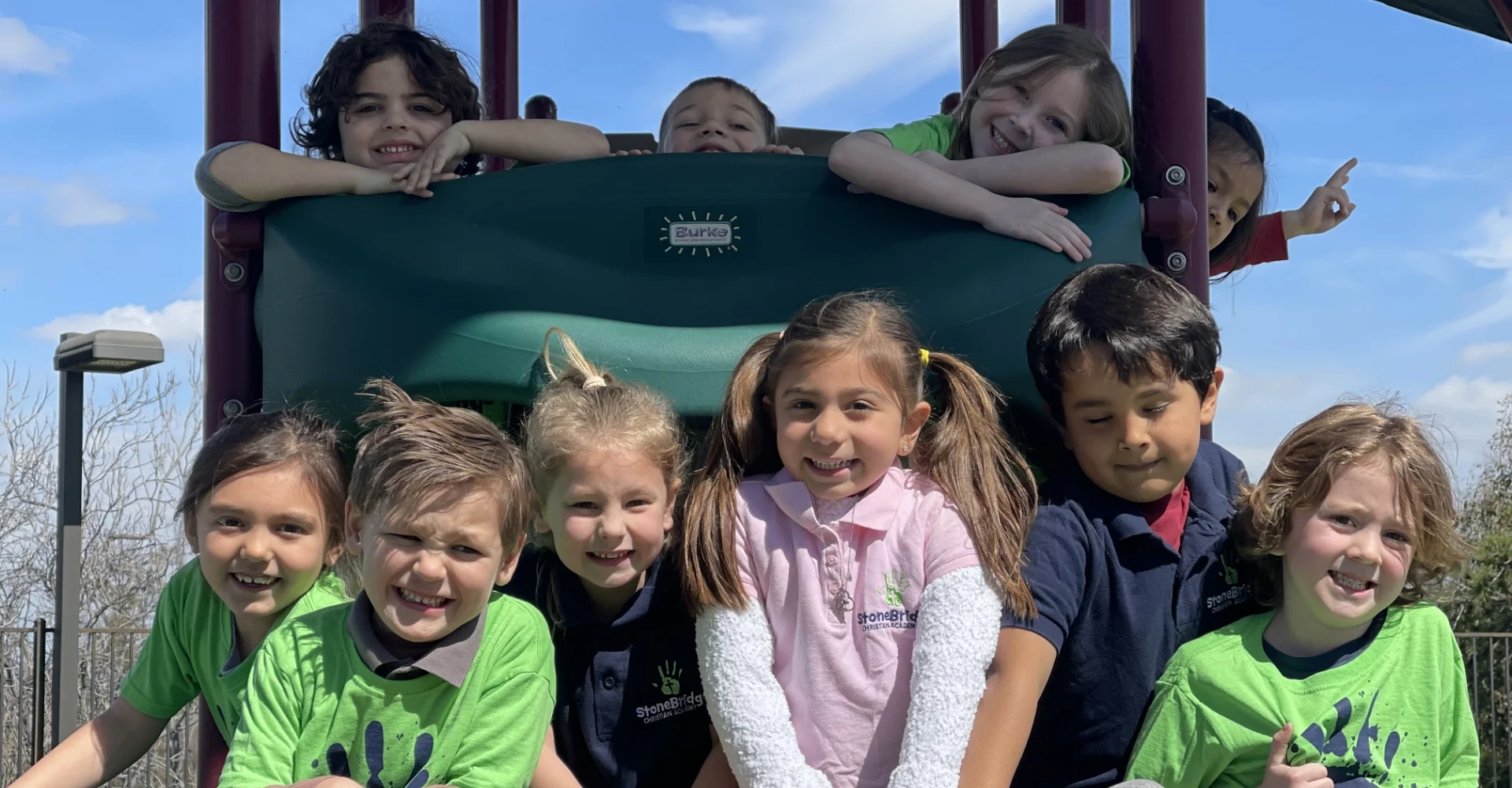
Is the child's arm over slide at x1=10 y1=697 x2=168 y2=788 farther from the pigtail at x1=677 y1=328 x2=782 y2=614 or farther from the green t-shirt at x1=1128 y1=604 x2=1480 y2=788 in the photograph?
the green t-shirt at x1=1128 y1=604 x2=1480 y2=788

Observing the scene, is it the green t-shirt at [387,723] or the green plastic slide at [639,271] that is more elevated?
the green plastic slide at [639,271]

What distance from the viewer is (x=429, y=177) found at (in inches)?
104

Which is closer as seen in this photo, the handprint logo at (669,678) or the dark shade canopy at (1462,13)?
the handprint logo at (669,678)

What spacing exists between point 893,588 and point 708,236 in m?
0.79

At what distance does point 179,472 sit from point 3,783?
3228 mm

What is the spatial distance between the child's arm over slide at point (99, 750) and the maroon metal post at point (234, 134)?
629 mm

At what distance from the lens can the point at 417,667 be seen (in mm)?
1976

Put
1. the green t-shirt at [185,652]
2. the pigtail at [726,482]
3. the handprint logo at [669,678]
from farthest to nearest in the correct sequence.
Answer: the green t-shirt at [185,652], the handprint logo at [669,678], the pigtail at [726,482]

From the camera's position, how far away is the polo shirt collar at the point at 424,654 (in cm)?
198

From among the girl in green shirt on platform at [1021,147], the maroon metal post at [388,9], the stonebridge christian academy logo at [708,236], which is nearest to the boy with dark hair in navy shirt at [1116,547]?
the girl in green shirt on platform at [1021,147]

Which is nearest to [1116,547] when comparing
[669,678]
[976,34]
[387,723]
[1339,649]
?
[1339,649]

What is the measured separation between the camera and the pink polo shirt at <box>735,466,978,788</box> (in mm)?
2057

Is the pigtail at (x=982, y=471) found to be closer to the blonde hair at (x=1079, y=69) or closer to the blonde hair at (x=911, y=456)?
the blonde hair at (x=911, y=456)

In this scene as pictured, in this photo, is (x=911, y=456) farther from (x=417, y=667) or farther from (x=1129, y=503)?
(x=417, y=667)
